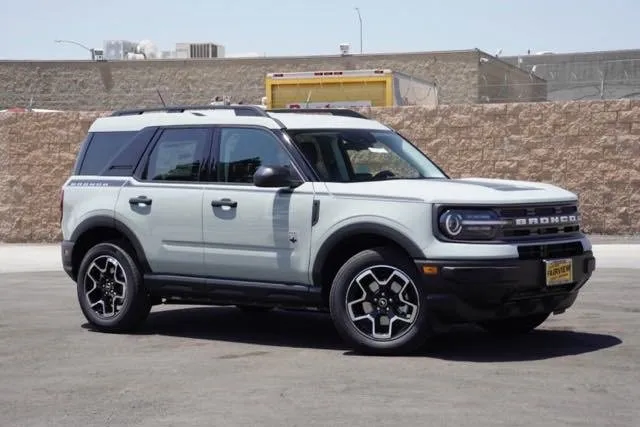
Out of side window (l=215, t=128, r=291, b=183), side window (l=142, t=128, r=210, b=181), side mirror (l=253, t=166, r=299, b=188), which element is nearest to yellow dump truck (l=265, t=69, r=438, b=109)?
side window (l=142, t=128, r=210, b=181)

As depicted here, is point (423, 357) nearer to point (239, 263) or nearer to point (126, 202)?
point (239, 263)

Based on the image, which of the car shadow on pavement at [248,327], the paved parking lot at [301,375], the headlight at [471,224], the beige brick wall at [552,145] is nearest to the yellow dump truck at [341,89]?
the beige brick wall at [552,145]

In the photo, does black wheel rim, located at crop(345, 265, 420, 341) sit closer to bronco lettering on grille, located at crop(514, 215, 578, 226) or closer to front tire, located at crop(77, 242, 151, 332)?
bronco lettering on grille, located at crop(514, 215, 578, 226)

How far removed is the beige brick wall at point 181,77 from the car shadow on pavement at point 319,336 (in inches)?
1002

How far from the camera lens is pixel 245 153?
399 inches

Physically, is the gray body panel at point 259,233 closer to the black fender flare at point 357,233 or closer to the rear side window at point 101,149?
the black fender flare at point 357,233

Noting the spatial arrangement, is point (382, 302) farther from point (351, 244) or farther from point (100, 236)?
point (100, 236)

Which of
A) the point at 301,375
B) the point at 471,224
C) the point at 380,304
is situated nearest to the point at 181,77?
the point at 380,304

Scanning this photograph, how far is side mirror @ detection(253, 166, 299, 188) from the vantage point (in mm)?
9484

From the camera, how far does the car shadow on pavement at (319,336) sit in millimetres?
9234

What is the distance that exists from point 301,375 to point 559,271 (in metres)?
2.19

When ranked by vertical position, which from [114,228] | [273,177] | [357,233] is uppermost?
[273,177]

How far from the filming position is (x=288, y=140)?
984 centimetres

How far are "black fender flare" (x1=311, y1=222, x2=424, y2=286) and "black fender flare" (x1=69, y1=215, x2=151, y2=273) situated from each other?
182 cm
